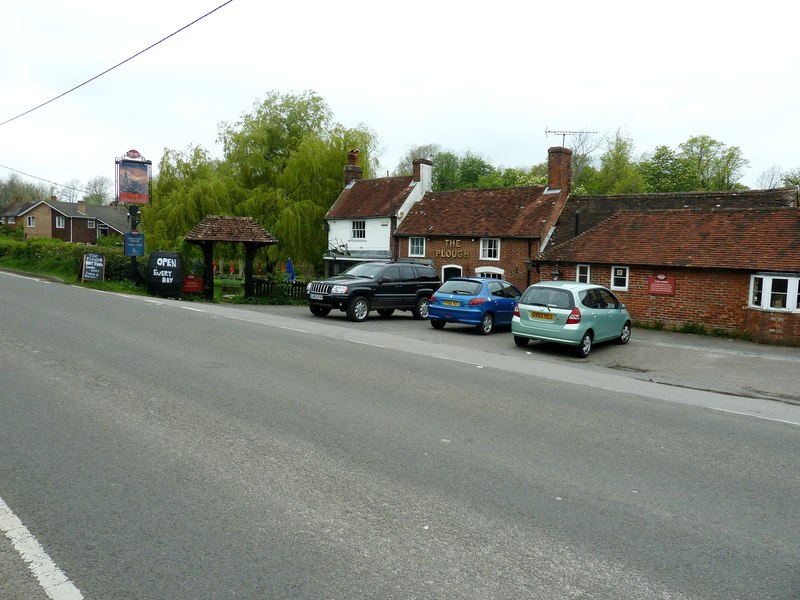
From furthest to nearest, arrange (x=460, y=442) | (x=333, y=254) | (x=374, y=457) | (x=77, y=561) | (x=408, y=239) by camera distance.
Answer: (x=333, y=254), (x=408, y=239), (x=460, y=442), (x=374, y=457), (x=77, y=561)

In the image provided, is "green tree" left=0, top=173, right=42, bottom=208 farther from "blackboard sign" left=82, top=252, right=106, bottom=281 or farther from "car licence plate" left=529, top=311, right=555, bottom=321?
"car licence plate" left=529, top=311, right=555, bottom=321

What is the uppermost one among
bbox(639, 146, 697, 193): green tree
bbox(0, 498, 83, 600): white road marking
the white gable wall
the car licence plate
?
bbox(639, 146, 697, 193): green tree

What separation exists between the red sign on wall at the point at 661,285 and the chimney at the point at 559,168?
10121 mm

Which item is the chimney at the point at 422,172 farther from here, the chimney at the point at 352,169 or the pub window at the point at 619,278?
the pub window at the point at 619,278

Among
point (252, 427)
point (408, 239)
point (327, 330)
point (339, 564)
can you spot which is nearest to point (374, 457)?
point (252, 427)

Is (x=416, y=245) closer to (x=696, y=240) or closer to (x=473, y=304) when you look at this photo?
(x=696, y=240)

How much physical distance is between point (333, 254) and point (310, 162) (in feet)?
18.9

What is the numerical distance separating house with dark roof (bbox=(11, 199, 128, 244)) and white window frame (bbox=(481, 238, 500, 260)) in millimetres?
59953

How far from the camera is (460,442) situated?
22.0 feet

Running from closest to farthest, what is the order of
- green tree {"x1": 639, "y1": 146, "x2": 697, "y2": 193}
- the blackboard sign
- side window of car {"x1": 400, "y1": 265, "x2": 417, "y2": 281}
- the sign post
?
side window of car {"x1": 400, "y1": 265, "x2": 417, "y2": 281} → the blackboard sign → the sign post → green tree {"x1": 639, "y1": 146, "x2": 697, "y2": 193}

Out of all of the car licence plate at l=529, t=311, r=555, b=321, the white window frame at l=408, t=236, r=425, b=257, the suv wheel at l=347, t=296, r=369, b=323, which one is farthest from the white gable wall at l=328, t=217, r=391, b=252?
the car licence plate at l=529, t=311, r=555, b=321

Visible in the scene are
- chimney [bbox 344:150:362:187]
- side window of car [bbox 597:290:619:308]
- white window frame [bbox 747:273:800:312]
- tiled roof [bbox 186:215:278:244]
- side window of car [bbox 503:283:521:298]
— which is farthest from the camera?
chimney [bbox 344:150:362:187]

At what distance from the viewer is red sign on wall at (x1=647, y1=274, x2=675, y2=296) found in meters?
21.2

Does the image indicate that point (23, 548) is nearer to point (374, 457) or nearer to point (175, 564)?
point (175, 564)
